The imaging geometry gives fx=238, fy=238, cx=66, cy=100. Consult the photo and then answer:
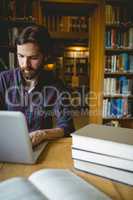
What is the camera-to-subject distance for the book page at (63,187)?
1.74 ft

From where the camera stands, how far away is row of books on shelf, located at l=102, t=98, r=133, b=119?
293cm

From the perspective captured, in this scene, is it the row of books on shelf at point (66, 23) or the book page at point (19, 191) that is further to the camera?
the row of books on shelf at point (66, 23)

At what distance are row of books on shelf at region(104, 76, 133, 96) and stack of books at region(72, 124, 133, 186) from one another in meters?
2.16

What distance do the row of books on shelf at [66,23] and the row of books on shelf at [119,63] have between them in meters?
0.56

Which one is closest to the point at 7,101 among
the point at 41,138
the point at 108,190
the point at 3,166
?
the point at 41,138

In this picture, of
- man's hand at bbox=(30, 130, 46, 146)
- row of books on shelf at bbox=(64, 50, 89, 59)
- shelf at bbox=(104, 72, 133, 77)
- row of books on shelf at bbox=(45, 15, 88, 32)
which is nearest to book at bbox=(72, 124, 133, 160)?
man's hand at bbox=(30, 130, 46, 146)

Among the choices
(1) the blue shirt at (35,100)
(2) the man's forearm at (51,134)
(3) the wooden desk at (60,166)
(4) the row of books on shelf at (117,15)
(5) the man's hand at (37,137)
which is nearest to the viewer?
(3) the wooden desk at (60,166)

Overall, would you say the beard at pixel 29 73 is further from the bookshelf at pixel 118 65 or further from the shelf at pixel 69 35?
the bookshelf at pixel 118 65

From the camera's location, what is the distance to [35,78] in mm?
1758

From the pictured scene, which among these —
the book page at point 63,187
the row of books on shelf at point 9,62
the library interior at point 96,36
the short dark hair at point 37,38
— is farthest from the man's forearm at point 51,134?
the row of books on shelf at point 9,62

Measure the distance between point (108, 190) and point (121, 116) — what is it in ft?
7.80

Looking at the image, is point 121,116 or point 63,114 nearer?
point 63,114

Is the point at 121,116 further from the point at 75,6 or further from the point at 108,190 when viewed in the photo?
the point at 108,190

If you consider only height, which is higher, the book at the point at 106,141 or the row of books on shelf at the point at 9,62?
the row of books on shelf at the point at 9,62
